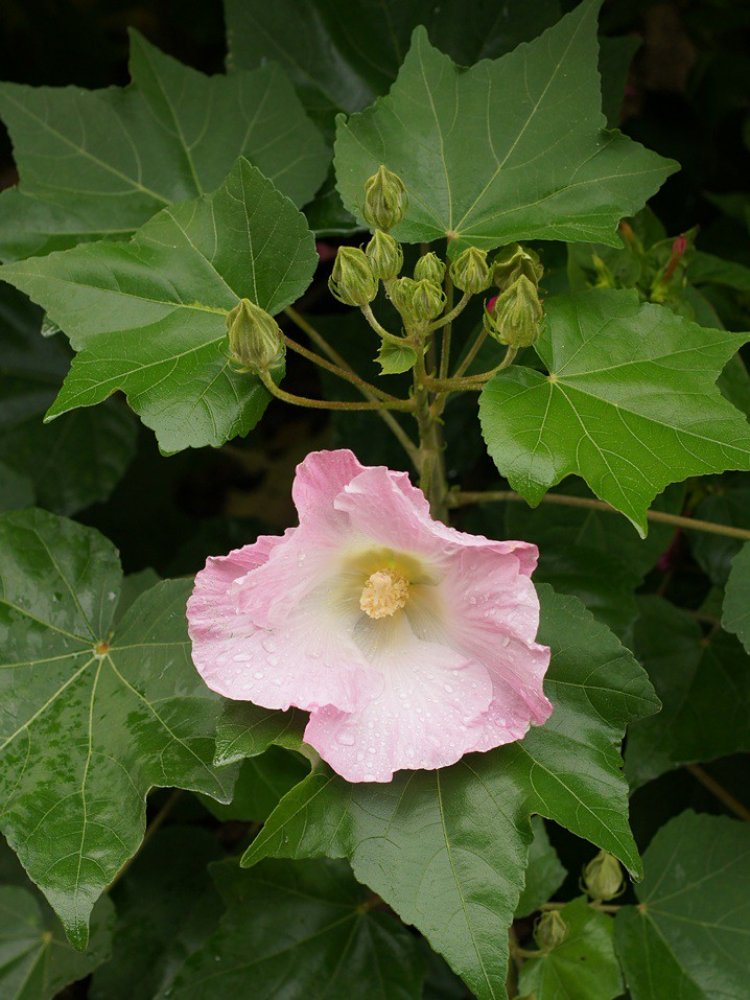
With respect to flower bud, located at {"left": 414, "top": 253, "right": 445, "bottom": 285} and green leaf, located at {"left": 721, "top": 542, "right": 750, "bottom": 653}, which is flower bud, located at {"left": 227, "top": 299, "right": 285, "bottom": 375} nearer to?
flower bud, located at {"left": 414, "top": 253, "right": 445, "bottom": 285}

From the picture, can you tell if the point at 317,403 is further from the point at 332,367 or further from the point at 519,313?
the point at 519,313

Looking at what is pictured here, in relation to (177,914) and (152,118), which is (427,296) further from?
(177,914)

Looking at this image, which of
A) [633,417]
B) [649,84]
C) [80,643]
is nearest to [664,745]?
[633,417]

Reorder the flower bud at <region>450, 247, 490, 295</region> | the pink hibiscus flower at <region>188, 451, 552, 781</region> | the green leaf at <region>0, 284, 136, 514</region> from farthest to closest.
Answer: the green leaf at <region>0, 284, 136, 514</region>
the flower bud at <region>450, 247, 490, 295</region>
the pink hibiscus flower at <region>188, 451, 552, 781</region>

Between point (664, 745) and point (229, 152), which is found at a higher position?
point (229, 152)

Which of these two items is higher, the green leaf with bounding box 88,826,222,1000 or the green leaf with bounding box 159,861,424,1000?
the green leaf with bounding box 159,861,424,1000

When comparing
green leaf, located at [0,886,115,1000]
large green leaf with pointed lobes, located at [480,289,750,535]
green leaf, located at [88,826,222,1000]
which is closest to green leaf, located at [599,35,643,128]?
large green leaf with pointed lobes, located at [480,289,750,535]

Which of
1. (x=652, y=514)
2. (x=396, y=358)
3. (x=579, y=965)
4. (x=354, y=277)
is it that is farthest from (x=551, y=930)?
(x=354, y=277)
